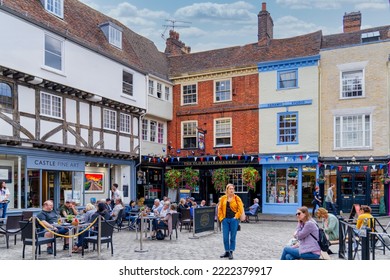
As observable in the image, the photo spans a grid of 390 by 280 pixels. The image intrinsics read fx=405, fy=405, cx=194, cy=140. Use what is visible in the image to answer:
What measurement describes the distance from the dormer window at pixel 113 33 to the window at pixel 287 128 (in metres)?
6.49

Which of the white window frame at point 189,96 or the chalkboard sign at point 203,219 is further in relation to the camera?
the white window frame at point 189,96

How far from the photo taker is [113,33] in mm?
14805

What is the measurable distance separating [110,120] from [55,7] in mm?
4084

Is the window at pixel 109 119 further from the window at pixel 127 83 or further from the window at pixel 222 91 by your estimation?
the window at pixel 222 91

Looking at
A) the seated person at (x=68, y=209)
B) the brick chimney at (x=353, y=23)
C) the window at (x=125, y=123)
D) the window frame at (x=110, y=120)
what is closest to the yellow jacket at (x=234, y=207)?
the brick chimney at (x=353, y=23)

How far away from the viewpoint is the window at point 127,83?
1476cm

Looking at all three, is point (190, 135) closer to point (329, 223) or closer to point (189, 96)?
point (189, 96)

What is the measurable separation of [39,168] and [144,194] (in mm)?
5354

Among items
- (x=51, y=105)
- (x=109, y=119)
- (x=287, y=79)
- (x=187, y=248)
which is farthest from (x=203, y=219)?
(x=287, y=79)

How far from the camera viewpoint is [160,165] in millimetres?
15555

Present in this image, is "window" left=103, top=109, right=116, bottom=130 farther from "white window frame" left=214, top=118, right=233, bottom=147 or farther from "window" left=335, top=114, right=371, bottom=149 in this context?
"window" left=335, top=114, right=371, bottom=149
